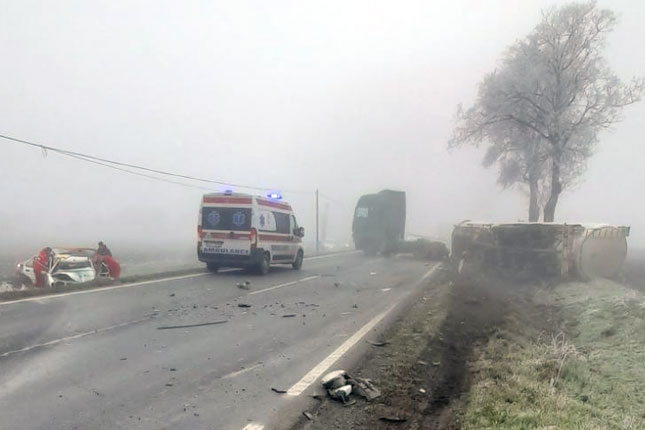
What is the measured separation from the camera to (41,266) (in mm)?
13844

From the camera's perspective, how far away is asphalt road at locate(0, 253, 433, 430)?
402 centimetres

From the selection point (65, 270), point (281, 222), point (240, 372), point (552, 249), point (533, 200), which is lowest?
point (240, 372)

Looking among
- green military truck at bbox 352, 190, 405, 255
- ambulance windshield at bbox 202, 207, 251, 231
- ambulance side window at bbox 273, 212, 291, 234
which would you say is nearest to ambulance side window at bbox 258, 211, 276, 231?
ambulance side window at bbox 273, 212, 291, 234

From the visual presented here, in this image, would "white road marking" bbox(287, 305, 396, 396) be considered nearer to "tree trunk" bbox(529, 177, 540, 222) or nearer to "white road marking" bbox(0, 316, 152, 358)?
"white road marking" bbox(0, 316, 152, 358)

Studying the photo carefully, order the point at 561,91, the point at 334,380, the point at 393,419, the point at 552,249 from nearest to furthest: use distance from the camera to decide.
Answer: the point at 393,419 < the point at 334,380 < the point at 552,249 < the point at 561,91

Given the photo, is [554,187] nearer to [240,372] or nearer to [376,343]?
[376,343]

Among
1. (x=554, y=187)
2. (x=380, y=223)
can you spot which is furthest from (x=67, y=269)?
(x=554, y=187)

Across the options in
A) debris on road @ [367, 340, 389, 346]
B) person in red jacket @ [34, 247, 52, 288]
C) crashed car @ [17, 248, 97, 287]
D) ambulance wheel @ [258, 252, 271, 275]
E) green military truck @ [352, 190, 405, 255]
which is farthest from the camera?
green military truck @ [352, 190, 405, 255]

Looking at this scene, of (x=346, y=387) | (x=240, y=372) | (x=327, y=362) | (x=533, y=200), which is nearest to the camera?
(x=346, y=387)

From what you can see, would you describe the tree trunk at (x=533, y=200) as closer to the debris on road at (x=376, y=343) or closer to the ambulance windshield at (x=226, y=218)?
the ambulance windshield at (x=226, y=218)

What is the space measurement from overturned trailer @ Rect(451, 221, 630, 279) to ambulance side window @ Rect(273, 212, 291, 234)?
21.6ft

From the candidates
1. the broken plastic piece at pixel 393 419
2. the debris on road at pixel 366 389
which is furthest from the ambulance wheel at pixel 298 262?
the broken plastic piece at pixel 393 419

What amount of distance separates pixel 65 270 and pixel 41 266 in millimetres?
849

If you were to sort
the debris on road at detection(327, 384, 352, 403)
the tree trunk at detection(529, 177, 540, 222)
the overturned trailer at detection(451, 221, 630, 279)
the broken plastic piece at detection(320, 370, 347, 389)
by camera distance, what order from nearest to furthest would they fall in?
the debris on road at detection(327, 384, 352, 403) → the broken plastic piece at detection(320, 370, 347, 389) → the overturned trailer at detection(451, 221, 630, 279) → the tree trunk at detection(529, 177, 540, 222)
